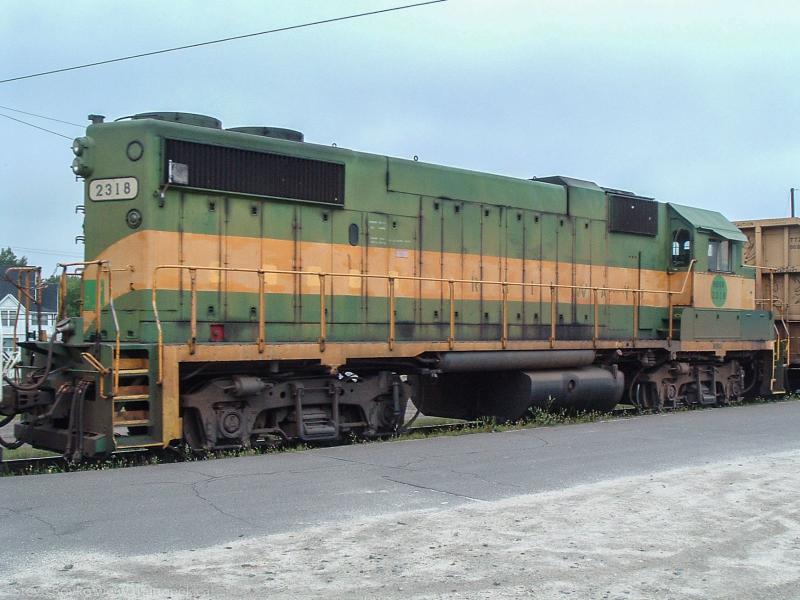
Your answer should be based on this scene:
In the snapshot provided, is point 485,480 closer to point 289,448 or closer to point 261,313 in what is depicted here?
point 289,448

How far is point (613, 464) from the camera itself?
905cm

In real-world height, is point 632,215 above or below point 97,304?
above

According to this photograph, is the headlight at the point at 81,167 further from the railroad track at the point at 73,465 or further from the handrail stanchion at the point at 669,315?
the handrail stanchion at the point at 669,315

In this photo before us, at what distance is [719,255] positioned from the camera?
1705cm

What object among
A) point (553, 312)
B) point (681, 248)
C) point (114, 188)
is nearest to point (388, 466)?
point (114, 188)

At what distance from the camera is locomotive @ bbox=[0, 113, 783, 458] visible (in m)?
9.69

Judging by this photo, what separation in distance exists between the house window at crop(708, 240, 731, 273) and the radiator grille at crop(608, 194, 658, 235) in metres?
1.39

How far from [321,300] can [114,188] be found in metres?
2.92

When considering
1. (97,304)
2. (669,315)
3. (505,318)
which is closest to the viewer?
(97,304)

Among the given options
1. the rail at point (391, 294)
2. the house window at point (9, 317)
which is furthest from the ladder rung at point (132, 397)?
the house window at point (9, 317)

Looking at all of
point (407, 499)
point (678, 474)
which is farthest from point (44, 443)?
point (678, 474)

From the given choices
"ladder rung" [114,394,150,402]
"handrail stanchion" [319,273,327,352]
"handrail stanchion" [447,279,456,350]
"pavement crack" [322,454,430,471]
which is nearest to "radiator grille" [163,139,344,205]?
"handrail stanchion" [319,273,327,352]

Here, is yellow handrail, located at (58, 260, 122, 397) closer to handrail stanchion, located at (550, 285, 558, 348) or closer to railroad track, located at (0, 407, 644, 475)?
railroad track, located at (0, 407, 644, 475)

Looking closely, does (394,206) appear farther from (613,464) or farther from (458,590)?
(458,590)
